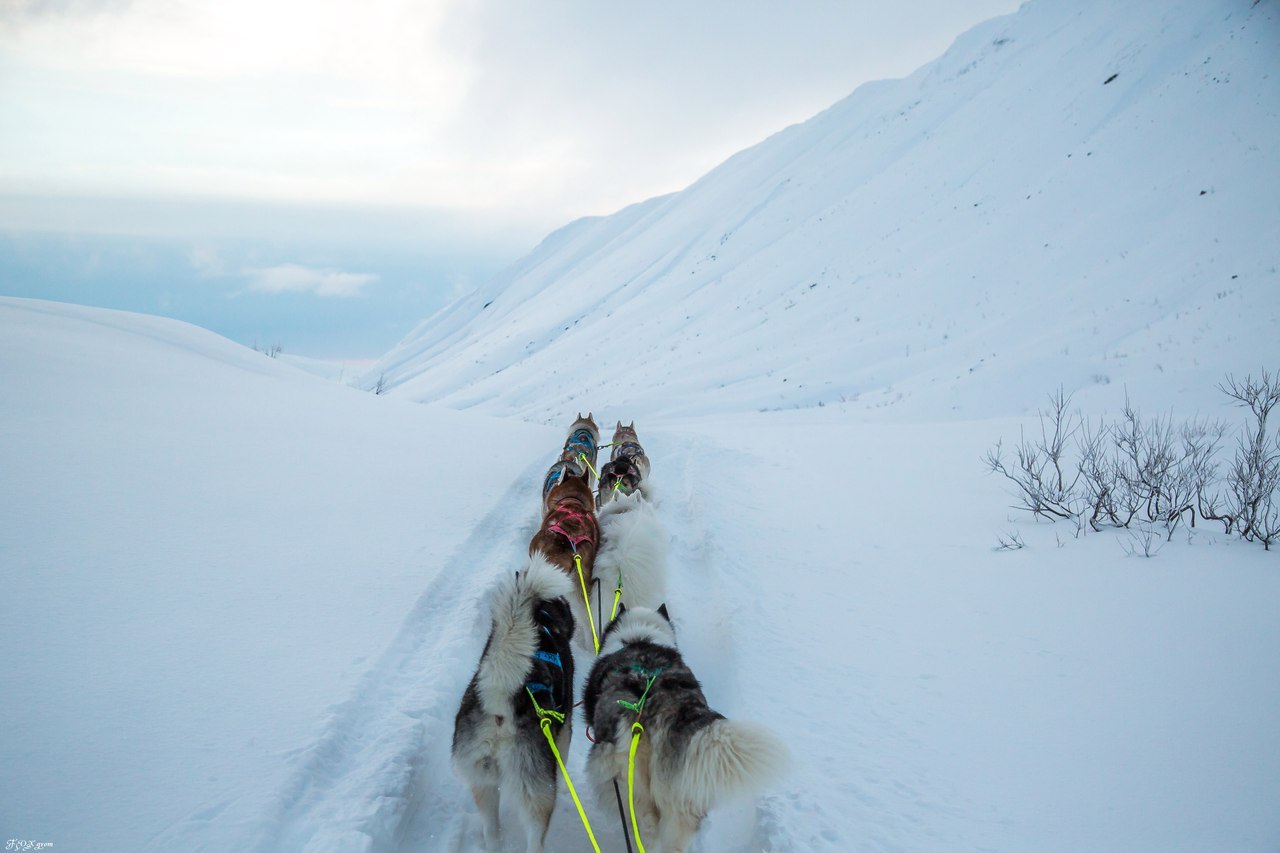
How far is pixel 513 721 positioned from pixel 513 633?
0.35 m

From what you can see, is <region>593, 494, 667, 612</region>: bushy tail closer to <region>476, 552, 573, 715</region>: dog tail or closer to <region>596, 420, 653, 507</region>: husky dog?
<region>596, 420, 653, 507</region>: husky dog

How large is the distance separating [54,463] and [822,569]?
21.8 feet

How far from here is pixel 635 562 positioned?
4594mm

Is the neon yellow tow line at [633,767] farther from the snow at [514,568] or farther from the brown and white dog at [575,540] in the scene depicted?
the brown and white dog at [575,540]

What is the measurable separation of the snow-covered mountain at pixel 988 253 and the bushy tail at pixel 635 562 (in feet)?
36.6

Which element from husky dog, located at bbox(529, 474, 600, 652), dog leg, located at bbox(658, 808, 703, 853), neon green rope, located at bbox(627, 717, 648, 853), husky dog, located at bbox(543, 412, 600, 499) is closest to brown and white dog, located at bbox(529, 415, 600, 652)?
husky dog, located at bbox(529, 474, 600, 652)

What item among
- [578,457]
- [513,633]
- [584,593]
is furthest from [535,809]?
[578,457]

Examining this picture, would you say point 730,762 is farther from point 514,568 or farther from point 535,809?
point 514,568

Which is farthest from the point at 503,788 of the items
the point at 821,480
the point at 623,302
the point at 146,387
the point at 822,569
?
the point at 623,302

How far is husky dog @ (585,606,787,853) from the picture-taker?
2170 mm

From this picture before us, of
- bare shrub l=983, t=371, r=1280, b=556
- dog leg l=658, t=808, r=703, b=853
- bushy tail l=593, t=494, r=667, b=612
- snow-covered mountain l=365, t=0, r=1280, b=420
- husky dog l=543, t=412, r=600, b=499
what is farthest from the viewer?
snow-covered mountain l=365, t=0, r=1280, b=420

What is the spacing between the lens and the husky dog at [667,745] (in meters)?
2.17

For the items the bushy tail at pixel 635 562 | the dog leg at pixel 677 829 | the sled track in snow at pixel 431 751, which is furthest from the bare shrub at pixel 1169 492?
the dog leg at pixel 677 829

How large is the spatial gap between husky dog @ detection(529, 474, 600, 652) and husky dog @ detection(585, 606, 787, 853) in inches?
46.8
